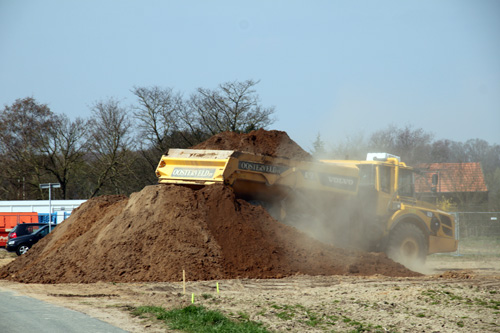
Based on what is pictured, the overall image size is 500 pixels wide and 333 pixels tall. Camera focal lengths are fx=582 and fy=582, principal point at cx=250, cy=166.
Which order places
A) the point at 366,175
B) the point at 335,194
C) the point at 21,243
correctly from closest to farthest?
the point at 335,194 < the point at 366,175 < the point at 21,243

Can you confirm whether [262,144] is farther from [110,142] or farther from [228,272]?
[110,142]

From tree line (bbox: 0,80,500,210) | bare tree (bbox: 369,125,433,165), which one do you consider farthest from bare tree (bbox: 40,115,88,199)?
bare tree (bbox: 369,125,433,165)

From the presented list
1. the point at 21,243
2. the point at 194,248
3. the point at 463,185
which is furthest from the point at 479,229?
the point at 21,243

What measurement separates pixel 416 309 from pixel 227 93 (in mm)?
31528

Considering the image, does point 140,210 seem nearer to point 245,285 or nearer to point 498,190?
point 245,285

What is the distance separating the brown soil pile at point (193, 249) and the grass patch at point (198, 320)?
3.75m

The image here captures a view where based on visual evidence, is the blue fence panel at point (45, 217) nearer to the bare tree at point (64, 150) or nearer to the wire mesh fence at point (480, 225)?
Answer: the bare tree at point (64, 150)

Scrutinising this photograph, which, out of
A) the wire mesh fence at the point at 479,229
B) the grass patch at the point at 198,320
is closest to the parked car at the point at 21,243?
the grass patch at the point at 198,320

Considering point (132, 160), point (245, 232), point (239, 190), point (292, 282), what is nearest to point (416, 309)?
point (292, 282)

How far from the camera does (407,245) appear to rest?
55.3 ft

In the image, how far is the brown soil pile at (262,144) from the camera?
15719mm

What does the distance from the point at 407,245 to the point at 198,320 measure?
10005 mm

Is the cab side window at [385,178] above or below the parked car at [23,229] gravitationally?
above

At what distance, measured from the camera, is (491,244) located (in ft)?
95.7
